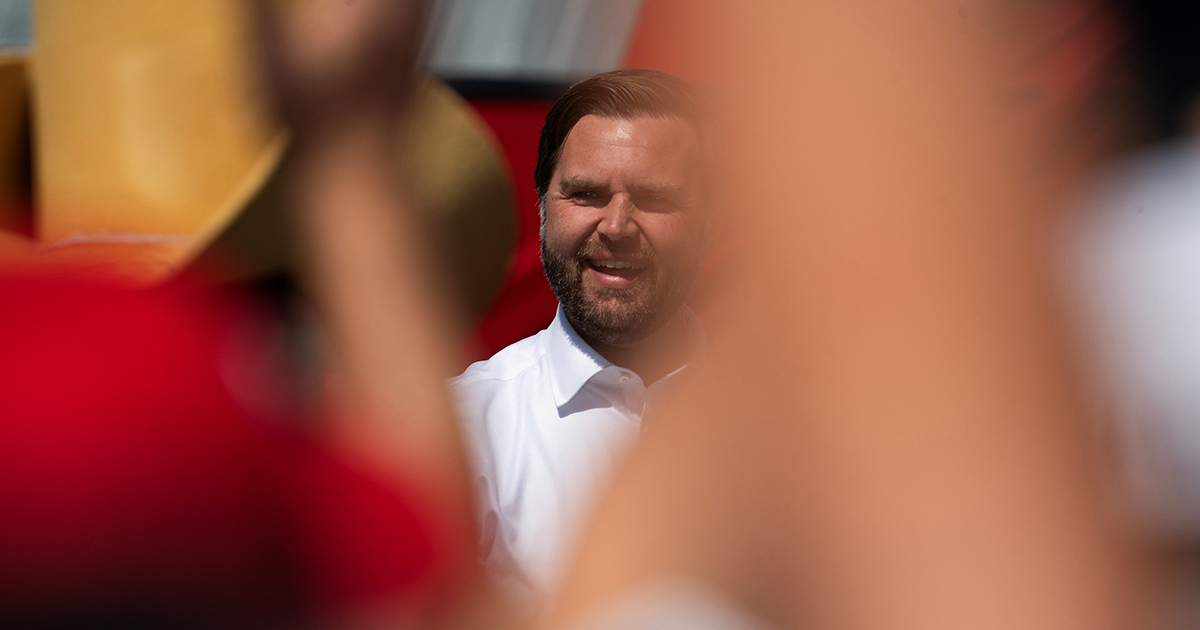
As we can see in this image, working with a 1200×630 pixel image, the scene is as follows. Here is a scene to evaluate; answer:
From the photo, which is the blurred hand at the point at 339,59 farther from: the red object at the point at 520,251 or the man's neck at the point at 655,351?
the red object at the point at 520,251

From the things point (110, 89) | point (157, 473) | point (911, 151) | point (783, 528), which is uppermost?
point (911, 151)

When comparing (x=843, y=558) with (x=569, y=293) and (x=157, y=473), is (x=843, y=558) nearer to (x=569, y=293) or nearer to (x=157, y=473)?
(x=157, y=473)

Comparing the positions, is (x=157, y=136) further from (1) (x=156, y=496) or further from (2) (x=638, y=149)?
(1) (x=156, y=496)

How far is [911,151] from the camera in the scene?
20 centimetres

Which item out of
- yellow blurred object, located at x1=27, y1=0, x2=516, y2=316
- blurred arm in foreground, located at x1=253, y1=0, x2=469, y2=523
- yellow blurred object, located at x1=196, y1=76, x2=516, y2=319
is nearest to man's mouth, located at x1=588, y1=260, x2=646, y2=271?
yellow blurred object, located at x1=196, y1=76, x2=516, y2=319

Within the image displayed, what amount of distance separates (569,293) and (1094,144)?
1100 millimetres

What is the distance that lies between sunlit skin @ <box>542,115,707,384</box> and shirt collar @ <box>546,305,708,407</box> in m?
0.02

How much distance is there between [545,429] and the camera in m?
1.32

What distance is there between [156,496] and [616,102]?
109 centimetres

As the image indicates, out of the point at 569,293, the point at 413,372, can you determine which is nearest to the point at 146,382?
the point at 413,372

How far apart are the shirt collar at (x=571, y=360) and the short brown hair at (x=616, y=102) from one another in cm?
25

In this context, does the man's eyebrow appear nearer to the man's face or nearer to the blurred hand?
the man's face

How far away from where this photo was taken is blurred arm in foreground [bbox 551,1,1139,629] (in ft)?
0.66

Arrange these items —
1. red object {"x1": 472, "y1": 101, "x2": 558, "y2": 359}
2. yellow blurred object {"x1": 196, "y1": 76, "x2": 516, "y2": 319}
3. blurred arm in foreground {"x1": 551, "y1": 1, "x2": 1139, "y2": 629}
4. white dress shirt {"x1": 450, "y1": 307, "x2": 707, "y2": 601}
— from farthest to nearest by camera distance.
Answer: red object {"x1": 472, "y1": 101, "x2": 558, "y2": 359} < yellow blurred object {"x1": 196, "y1": 76, "x2": 516, "y2": 319} < white dress shirt {"x1": 450, "y1": 307, "x2": 707, "y2": 601} < blurred arm in foreground {"x1": 551, "y1": 1, "x2": 1139, "y2": 629}
